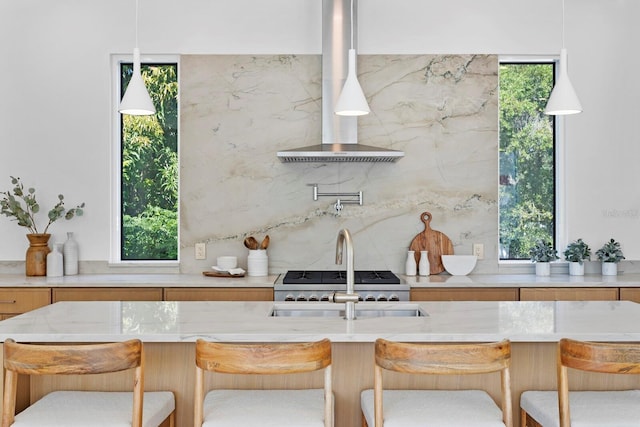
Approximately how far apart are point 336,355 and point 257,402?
0.43 meters

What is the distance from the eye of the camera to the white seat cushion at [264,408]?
6.08 ft

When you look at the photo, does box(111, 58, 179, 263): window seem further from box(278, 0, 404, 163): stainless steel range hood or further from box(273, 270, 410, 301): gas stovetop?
box(273, 270, 410, 301): gas stovetop

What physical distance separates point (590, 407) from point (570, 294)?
1.96 metres

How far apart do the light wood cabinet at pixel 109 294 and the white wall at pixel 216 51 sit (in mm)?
618

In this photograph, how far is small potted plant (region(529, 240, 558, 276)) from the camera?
419cm

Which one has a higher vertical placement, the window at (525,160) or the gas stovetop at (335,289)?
the window at (525,160)

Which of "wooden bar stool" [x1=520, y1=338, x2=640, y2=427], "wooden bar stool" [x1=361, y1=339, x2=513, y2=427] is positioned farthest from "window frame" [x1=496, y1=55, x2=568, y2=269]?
"wooden bar stool" [x1=361, y1=339, x2=513, y2=427]

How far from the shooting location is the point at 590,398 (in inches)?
81.4

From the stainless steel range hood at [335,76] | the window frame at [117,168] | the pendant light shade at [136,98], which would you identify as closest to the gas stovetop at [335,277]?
the stainless steel range hood at [335,76]

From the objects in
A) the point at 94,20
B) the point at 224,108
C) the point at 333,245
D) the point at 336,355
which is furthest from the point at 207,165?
the point at 336,355

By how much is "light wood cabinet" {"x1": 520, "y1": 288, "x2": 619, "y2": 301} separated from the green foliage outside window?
262 cm

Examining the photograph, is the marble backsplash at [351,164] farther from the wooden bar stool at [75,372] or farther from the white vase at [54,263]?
the wooden bar stool at [75,372]

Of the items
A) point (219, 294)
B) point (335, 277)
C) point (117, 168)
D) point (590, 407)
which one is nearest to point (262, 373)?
point (590, 407)

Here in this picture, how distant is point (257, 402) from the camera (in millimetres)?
1998
